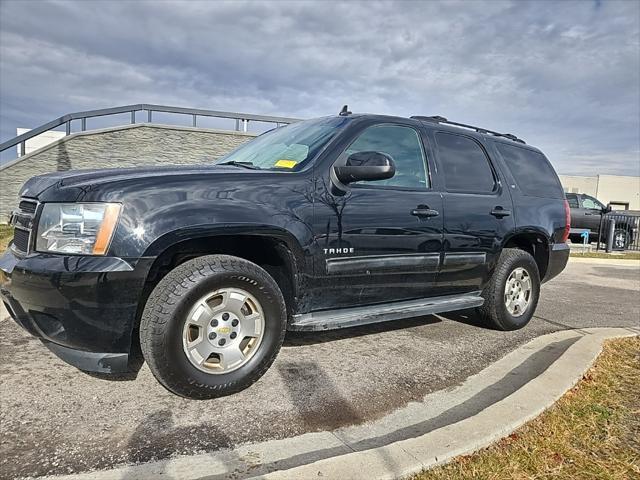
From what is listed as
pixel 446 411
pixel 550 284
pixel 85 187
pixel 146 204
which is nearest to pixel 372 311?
pixel 446 411

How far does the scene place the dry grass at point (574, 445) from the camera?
2.07 metres

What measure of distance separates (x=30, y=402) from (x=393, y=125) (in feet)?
10.3

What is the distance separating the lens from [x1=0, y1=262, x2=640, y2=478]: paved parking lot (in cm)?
227

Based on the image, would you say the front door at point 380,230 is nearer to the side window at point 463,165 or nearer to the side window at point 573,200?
the side window at point 463,165

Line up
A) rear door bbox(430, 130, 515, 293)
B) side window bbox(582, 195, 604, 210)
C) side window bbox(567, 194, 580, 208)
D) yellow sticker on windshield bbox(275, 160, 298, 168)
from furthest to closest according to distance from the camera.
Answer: side window bbox(582, 195, 604, 210), side window bbox(567, 194, 580, 208), rear door bbox(430, 130, 515, 293), yellow sticker on windshield bbox(275, 160, 298, 168)

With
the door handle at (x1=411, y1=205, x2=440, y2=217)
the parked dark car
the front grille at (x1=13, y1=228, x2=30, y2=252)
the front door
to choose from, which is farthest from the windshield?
the parked dark car

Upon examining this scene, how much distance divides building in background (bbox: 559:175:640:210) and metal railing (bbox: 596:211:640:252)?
114ft

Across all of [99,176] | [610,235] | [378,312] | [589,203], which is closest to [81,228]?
[99,176]

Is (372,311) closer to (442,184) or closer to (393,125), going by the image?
(442,184)

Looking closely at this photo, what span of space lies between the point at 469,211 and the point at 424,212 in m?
0.60

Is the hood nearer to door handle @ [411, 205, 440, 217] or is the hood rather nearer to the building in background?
door handle @ [411, 205, 440, 217]

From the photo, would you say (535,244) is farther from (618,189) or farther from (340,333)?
(618,189)

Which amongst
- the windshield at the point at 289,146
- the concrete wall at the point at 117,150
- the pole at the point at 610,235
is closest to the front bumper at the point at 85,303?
the windshield at the point at 289,146

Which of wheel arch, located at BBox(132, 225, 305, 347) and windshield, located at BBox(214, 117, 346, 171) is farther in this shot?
windshield, located at BBox(214, 117, 346, 171)
